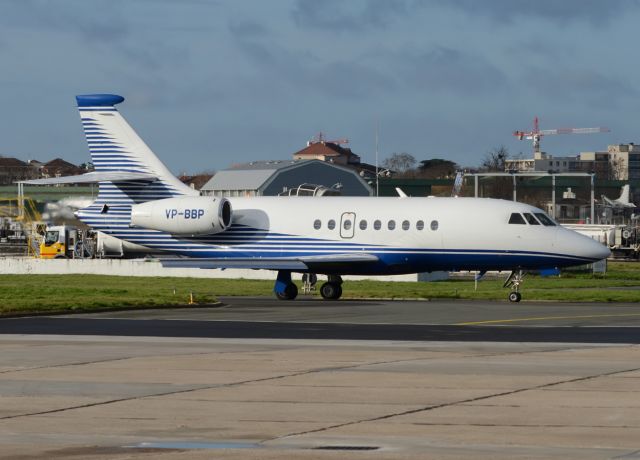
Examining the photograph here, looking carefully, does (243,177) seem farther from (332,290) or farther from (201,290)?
(332,290)

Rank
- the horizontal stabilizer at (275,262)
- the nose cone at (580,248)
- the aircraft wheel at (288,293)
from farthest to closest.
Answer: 1. the aircraft wheel at (288,293)
2. the horizontal stabilizer at (275,262)
3. the nose cone at (580,248)

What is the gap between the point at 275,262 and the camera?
41.2 m

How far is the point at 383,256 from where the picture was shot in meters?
42.3

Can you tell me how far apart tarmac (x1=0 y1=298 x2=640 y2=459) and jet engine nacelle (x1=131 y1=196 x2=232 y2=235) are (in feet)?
49.3

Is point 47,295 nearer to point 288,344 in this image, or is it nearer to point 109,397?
point 288,344

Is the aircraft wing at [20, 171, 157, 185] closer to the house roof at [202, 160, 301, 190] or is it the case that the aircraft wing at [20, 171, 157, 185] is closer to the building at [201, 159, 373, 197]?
the building at [201, 159, 373, 197]

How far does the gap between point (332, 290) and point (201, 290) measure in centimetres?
732

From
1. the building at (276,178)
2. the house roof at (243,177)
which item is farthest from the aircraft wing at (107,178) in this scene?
the house roof at (243,177)

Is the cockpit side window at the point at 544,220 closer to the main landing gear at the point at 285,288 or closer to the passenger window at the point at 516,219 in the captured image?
the passenger window at the point at 516,219

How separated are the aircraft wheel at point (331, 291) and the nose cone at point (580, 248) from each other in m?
7.57

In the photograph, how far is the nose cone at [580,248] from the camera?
40125mm

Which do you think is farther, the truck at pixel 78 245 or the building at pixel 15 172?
the building at pixel 15 172

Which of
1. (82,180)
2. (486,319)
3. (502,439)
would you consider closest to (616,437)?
(502,439)

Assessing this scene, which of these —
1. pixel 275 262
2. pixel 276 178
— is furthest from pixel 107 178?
pixel 276 178
